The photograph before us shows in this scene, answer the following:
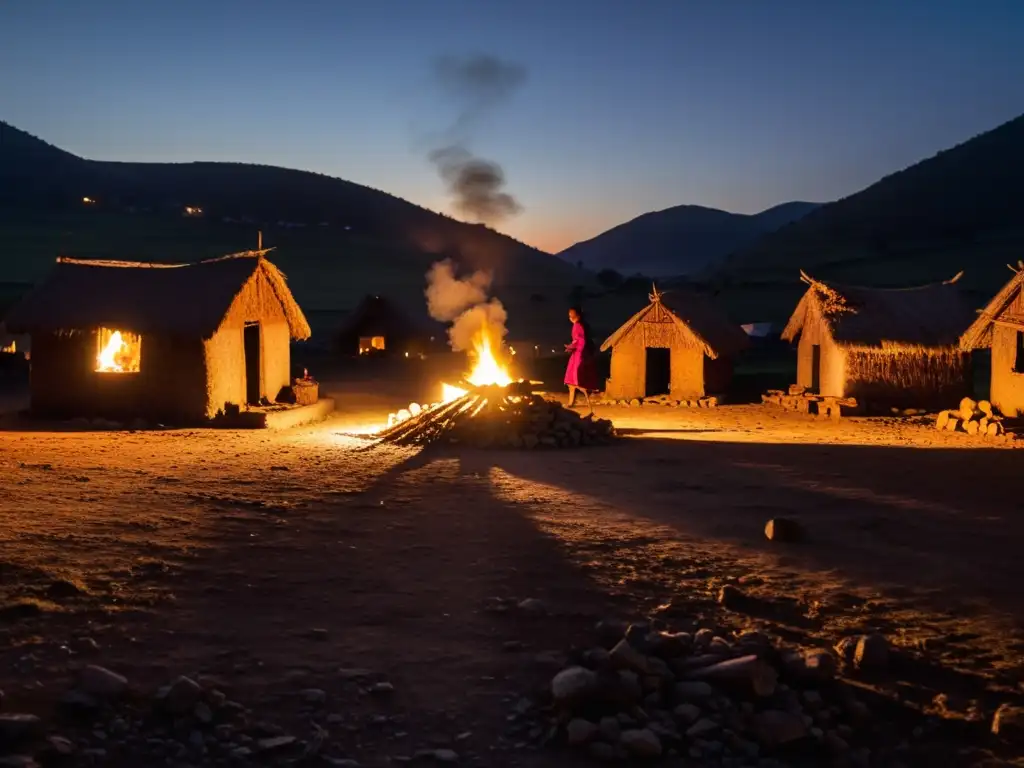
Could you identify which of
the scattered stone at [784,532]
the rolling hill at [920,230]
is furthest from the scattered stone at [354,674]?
the rolling hill at [920,230]

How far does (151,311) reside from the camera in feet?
51.5

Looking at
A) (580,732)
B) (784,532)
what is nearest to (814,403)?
(784,532)

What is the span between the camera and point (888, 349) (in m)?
19.0

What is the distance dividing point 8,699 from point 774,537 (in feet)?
17.4

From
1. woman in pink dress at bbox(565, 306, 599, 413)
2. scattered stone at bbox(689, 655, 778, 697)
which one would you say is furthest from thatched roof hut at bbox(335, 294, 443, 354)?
scattered stone at bbox(689, 655, 778, 697)

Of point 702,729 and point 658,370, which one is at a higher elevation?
point 658,370

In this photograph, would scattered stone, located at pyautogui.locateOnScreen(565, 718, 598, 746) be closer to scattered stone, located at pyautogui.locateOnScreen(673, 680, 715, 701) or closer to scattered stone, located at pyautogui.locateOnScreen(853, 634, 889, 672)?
scattered stone, located at pyautogui.locateOnScreen(673, 680, 715, 701)

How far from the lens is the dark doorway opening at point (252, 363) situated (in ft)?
57.4

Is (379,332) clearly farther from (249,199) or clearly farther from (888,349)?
(249,199)

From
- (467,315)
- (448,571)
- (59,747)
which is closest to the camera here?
(59,747)

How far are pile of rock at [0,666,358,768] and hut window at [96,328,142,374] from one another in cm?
1248

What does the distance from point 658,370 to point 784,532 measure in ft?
53.0

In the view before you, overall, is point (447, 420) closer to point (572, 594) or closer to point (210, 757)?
point (572, 594)

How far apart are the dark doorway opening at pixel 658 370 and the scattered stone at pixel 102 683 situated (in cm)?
1895
